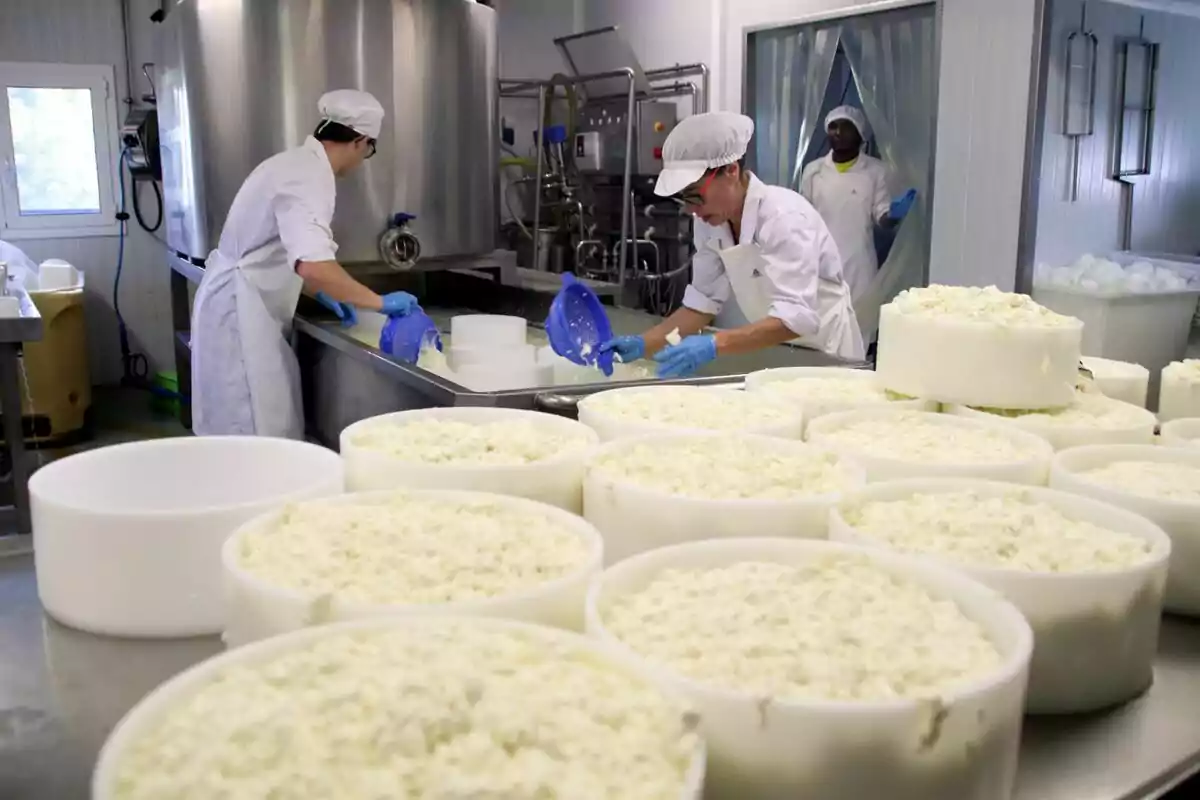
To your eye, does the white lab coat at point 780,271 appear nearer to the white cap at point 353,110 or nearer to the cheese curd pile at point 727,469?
the white cap at point 353,110

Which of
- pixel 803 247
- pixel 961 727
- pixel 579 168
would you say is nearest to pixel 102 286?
pixel 579 168

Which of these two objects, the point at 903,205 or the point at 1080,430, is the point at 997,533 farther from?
the point at 903,205

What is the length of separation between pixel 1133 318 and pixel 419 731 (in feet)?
12.3

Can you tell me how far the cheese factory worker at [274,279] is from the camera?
316 cm

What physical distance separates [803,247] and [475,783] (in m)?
Result: 2.42

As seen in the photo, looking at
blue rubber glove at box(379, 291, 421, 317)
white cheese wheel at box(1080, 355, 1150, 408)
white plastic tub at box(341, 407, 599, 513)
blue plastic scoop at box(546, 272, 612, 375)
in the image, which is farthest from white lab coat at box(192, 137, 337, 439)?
white cheese wheel at box(1080, 355, 1150, 408)

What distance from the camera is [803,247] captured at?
2.81 m

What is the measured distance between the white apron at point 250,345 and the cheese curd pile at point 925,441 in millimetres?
2510

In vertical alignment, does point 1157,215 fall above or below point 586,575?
above

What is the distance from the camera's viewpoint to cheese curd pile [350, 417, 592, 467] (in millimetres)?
1154

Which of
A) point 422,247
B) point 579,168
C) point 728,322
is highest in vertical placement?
point 579,168

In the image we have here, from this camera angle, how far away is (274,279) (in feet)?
11.2

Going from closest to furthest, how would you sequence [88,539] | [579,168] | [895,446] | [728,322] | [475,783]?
[475,783] < [88,539] < [895,446] < [728,322] < [579,168]

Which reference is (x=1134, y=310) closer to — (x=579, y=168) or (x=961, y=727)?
(x=579, y=168)
